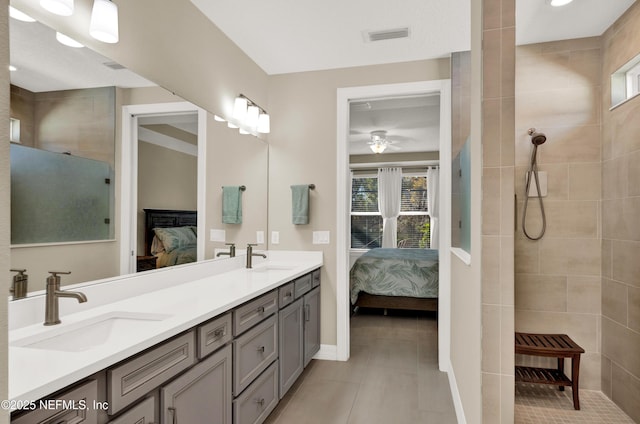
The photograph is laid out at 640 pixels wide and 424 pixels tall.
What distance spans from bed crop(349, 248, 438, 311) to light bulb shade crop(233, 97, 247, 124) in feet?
8.67

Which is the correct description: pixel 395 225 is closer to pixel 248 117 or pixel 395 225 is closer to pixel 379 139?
pixel 379 139

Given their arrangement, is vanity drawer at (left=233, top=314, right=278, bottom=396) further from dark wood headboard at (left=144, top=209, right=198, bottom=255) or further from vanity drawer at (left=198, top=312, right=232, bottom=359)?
dark wood headboard at (left=144, top=209, right=198, bottom=255)

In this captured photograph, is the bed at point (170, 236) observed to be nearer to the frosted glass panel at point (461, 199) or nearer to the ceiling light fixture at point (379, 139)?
the frosted glass panel at point (461, 199)

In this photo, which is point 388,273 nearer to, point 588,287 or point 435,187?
point 588,287

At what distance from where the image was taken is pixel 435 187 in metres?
7.53

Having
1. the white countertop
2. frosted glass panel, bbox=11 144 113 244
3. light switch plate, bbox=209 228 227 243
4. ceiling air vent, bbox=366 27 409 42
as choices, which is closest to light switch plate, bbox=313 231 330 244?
the white countertop

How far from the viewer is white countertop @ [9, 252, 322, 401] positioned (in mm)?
900

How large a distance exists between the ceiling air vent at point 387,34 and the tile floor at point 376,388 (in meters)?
2.68

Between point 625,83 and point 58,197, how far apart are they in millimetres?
3385

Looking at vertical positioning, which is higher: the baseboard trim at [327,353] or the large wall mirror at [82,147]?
the large wall mirror at [82,147]

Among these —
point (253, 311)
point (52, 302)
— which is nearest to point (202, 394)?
point (253, 311)

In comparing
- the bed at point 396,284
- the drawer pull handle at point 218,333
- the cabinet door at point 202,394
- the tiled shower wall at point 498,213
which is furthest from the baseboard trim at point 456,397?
the bed at point 396,284

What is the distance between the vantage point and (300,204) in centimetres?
336

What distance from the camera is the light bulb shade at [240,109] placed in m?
2.98
